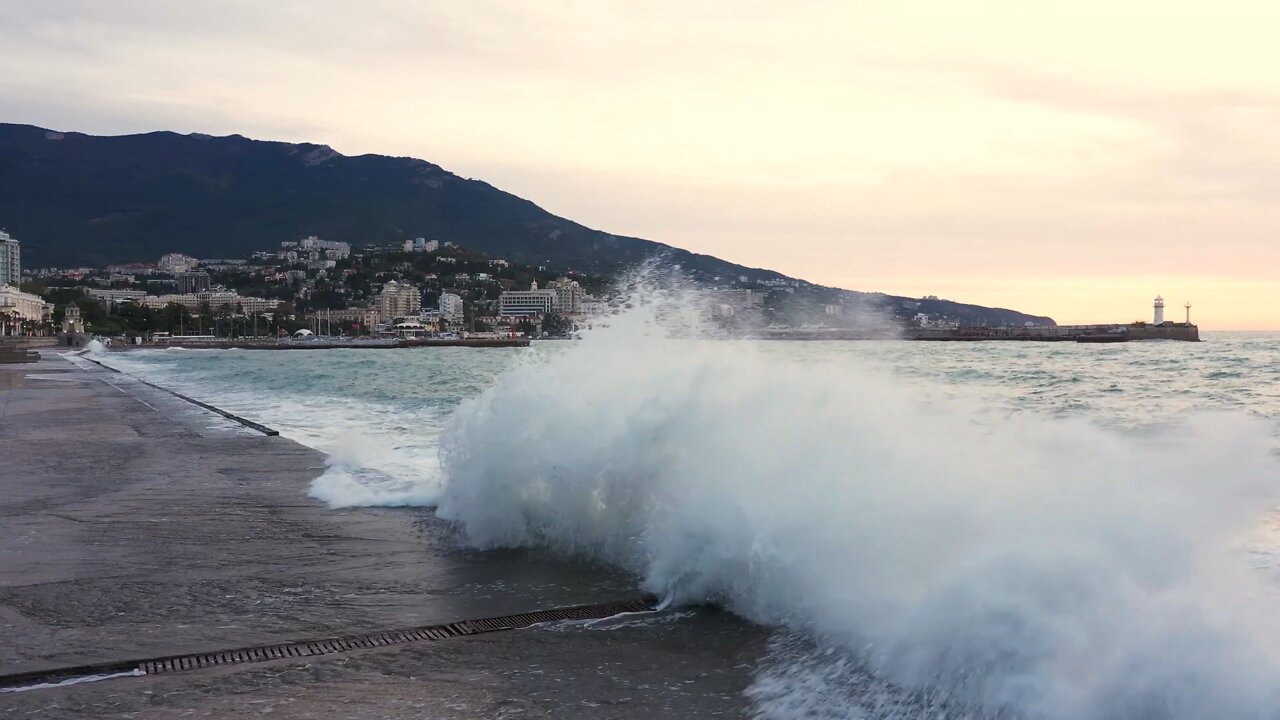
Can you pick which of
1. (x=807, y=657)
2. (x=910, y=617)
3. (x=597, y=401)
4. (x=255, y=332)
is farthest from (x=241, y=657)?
(x=255, y=332)

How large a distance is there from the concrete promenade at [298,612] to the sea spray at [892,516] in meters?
0.51

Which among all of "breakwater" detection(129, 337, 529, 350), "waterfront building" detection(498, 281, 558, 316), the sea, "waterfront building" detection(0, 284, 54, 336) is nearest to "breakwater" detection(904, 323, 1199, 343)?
"breakwater" detection(129, 337, 529, 350)

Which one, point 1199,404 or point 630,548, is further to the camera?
point 1199,404

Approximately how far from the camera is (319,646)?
575 cm

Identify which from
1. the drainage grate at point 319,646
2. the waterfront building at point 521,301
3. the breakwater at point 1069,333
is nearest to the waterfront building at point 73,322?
the waterfront building at point 521,301

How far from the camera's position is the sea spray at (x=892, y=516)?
14.2 feet

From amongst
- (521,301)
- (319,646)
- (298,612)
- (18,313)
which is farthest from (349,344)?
(319,646)

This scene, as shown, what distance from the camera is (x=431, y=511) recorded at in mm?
10180

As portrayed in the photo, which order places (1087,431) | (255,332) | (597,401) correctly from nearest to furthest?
(1087,431) → (597,401) → (255,332)

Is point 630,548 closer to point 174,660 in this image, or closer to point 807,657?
point 807,657

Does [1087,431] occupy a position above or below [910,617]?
above

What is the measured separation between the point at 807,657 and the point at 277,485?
8.07m

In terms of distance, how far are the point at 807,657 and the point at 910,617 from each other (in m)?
0.62

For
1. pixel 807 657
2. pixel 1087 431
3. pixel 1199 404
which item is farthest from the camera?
pixel 1199 404
